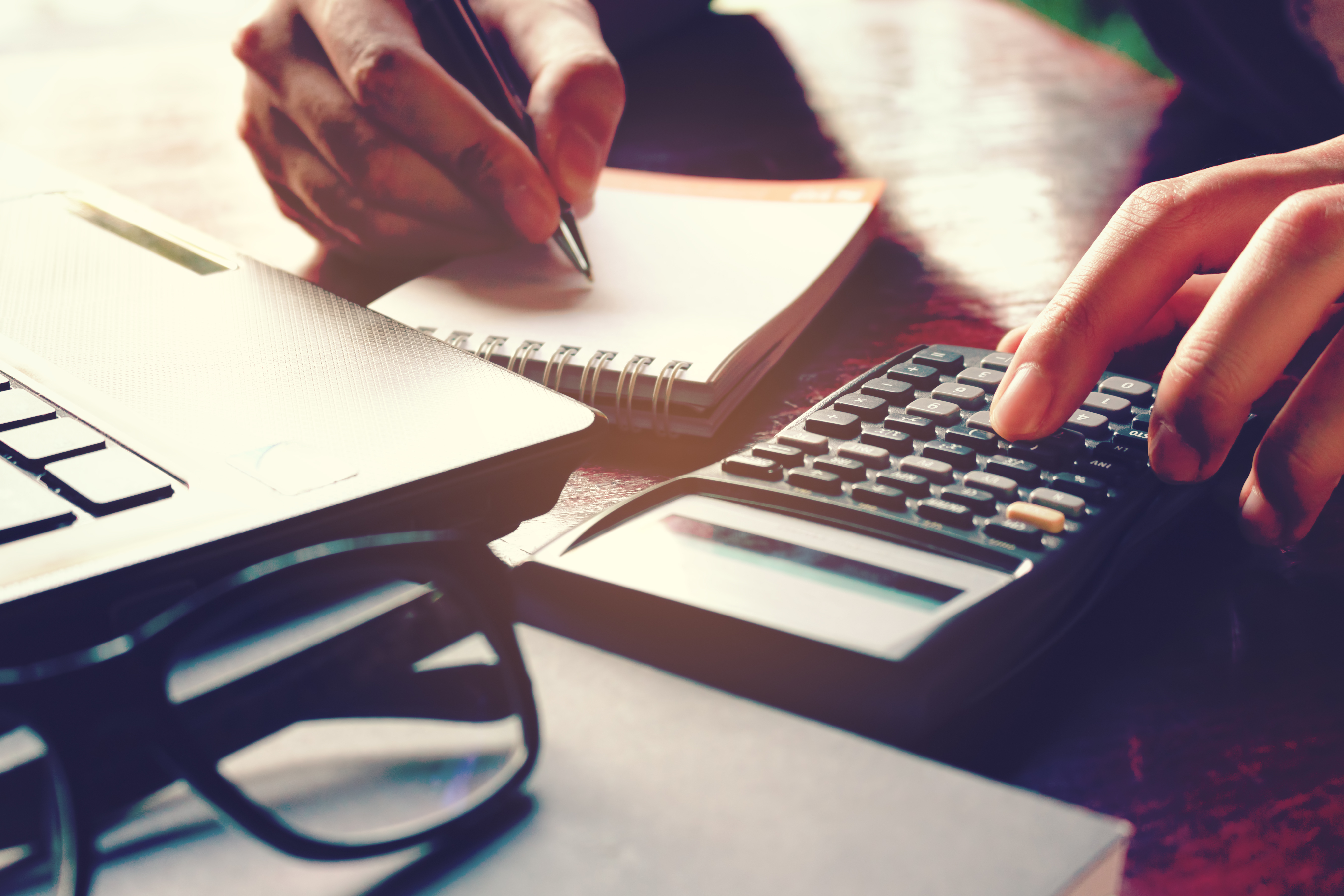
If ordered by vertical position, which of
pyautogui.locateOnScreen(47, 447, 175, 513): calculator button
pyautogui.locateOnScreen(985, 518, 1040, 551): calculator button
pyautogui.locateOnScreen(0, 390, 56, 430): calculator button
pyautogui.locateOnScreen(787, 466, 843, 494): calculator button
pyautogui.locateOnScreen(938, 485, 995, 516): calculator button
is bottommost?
pyautogui.locateOnScreen(985, 518, 1040, 551): calculator button

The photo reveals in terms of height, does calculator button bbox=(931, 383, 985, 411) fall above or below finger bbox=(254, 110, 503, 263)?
below

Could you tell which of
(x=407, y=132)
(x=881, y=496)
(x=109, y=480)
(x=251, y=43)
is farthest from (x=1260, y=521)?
(x=251, y=43)

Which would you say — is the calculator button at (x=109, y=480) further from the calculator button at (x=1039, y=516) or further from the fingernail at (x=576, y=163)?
the fingernail at (x=576, y=163)

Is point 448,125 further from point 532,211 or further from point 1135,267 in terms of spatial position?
point 1135,267

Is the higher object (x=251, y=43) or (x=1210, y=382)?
(x=251, y=43)

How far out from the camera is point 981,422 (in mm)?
365

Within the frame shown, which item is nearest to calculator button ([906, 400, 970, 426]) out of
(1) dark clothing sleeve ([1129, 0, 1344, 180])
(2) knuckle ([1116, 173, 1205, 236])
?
(2) knuckle ([1116, 173, 1205, 236])

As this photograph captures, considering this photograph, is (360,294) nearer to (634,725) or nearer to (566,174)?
(566,174)

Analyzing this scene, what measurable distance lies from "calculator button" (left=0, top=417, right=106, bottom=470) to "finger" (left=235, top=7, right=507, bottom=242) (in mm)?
312

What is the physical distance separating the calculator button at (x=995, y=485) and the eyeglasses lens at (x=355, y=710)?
6.6 inches

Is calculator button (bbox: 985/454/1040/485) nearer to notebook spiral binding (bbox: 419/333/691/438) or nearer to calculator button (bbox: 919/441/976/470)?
calculator button (bbox: 919/441/976/470)

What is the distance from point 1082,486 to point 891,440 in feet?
0.21

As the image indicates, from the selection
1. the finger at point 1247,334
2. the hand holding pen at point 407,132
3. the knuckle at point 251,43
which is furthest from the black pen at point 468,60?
the finger at point 1247,334

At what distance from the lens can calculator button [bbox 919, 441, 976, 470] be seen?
0.34 m
